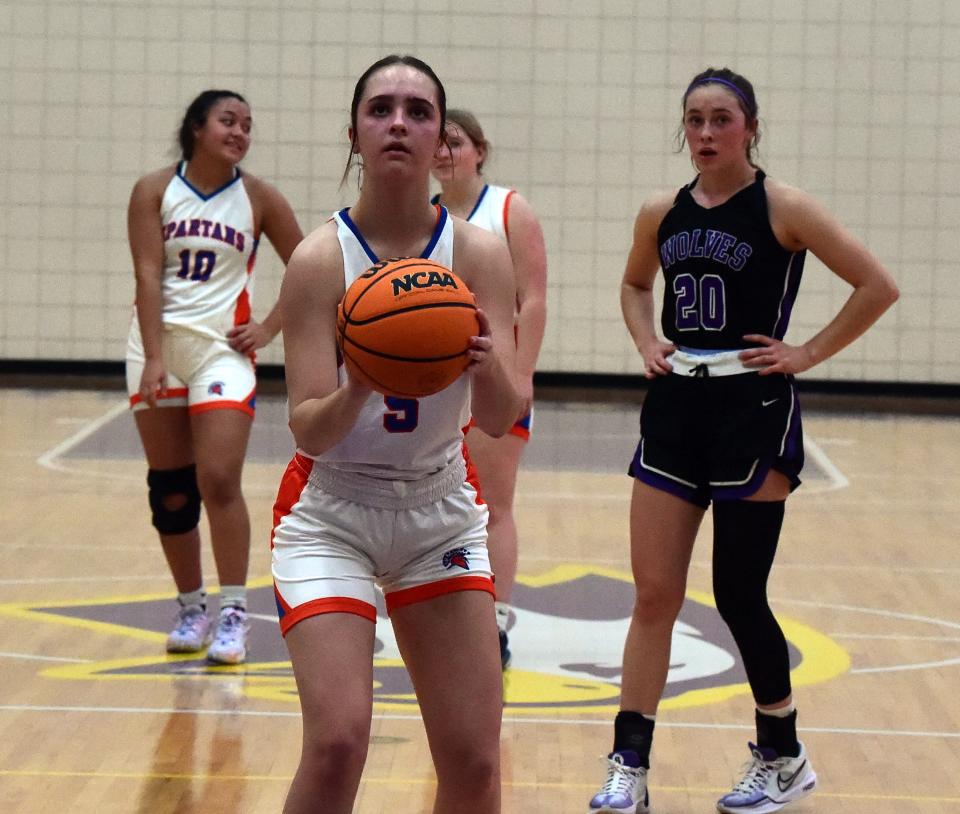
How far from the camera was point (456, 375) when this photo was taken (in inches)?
107

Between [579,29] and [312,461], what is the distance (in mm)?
10647

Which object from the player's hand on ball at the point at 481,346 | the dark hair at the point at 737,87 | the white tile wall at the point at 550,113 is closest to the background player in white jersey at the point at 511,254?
the dark hair at the point at 737,87

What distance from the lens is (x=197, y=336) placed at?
17.7 ft

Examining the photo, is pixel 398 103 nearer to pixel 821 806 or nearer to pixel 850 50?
pixel 821 806

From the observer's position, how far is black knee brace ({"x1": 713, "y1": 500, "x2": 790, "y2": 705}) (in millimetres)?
3871

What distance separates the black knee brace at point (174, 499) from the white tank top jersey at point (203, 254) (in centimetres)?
50

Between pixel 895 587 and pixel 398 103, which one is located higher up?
Answer: pixel 398 103

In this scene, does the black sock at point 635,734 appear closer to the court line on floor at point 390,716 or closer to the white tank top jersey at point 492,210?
the court line on floor at point 390,716

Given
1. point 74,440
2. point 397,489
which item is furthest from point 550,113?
point 397,489

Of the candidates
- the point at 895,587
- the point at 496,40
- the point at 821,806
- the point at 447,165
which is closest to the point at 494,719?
the point at 821,806

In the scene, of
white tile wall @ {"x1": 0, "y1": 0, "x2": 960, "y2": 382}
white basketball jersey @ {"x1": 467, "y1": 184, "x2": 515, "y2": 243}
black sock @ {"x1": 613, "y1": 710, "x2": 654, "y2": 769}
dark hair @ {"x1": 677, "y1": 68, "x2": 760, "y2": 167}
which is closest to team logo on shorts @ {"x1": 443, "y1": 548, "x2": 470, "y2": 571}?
black sock @ {"x1": 613, "y1": 710, "x2": 654, "y2": 769}

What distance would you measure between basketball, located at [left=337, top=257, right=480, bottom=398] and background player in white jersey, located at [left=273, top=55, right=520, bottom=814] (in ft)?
0.38

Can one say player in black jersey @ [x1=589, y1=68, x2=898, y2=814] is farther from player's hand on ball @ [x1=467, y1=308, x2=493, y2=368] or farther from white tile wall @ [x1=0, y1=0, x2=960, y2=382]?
white tile wall @ [x1=0, y1=0, x2=960, y2=382]

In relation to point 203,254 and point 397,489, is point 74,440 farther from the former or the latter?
point 397,489
